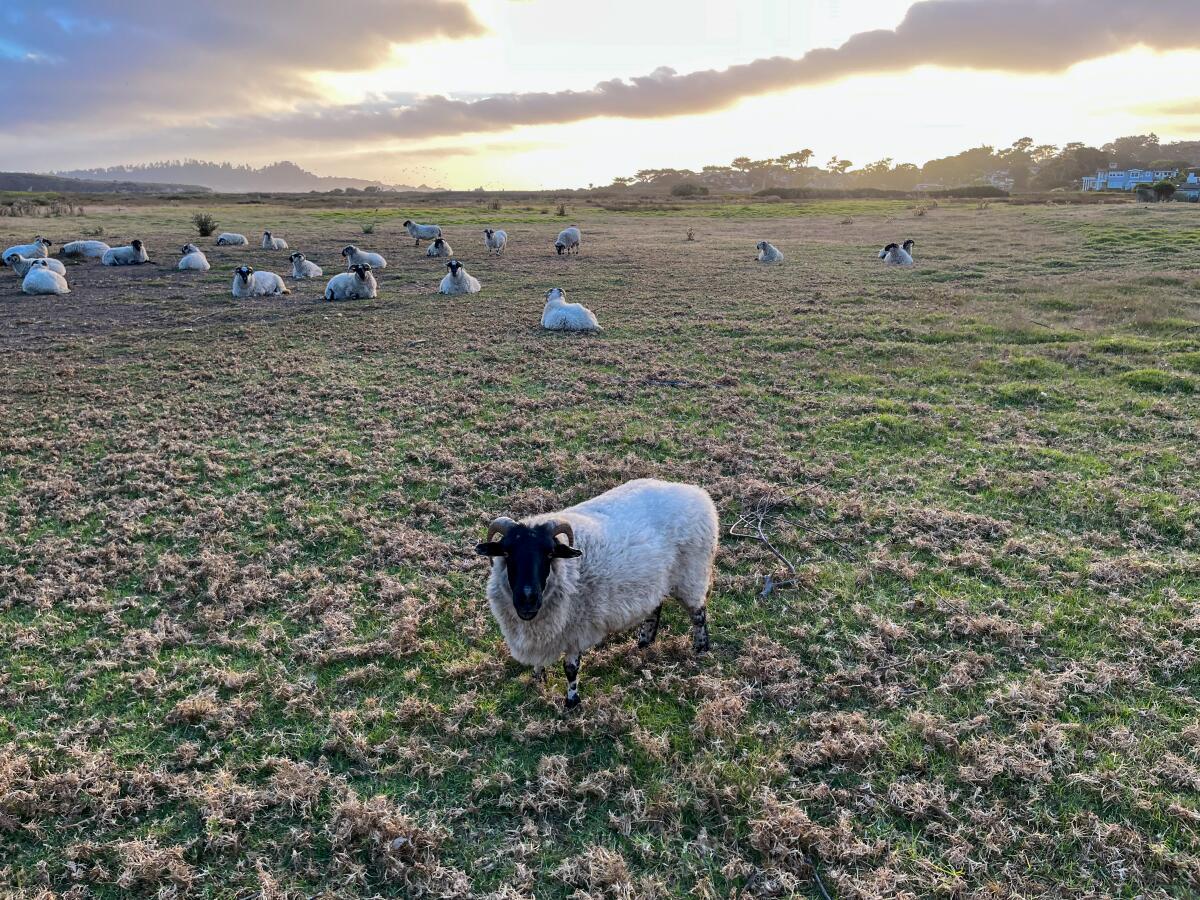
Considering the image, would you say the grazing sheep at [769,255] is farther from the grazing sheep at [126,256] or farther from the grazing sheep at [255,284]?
the grazing sheep at [126,256]

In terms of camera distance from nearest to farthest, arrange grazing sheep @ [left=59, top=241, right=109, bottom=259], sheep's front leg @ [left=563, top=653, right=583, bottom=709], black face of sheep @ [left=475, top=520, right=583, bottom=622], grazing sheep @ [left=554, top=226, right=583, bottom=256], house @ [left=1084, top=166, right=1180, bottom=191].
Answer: black face of sheep @ [left=475, top=520, right=583, bottom=622] < sheep's front leg @ [left=563, top=653, right=583, bottom=709] < grazing sheep @ [left=59, top=241, right=109, bottom=259] < grazing sheep @ [left=554, top=226, right=583, bottom=256] < house @ [left=1084, top=166, right=1180, bottom=191]

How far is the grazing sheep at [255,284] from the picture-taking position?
66.4 ft

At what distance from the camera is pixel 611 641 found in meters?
5.77

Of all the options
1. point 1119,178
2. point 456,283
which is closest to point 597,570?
point 456,283

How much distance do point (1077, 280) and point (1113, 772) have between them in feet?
73.7

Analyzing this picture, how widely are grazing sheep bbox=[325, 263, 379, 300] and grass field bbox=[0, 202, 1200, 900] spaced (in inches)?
275

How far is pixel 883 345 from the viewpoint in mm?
14414

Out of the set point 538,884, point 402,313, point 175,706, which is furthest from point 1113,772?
point 402,313

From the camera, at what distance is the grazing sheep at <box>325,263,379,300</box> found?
66.5ft

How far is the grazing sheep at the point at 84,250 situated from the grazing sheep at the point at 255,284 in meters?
11.7

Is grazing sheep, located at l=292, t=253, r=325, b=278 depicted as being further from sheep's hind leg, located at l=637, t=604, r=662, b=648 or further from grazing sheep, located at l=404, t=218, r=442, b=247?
sheep's hind leg, located at l=637, t=604, r=662, b=648

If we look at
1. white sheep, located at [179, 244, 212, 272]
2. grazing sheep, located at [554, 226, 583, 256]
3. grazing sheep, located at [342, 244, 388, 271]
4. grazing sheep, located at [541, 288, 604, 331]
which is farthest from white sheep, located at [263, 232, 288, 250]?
grazing sheep, located at [541, 288, 604, 331]

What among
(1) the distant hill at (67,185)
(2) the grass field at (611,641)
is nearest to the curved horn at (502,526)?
(2) the grass field at (611,641)

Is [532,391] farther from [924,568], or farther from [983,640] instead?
[983,640]
